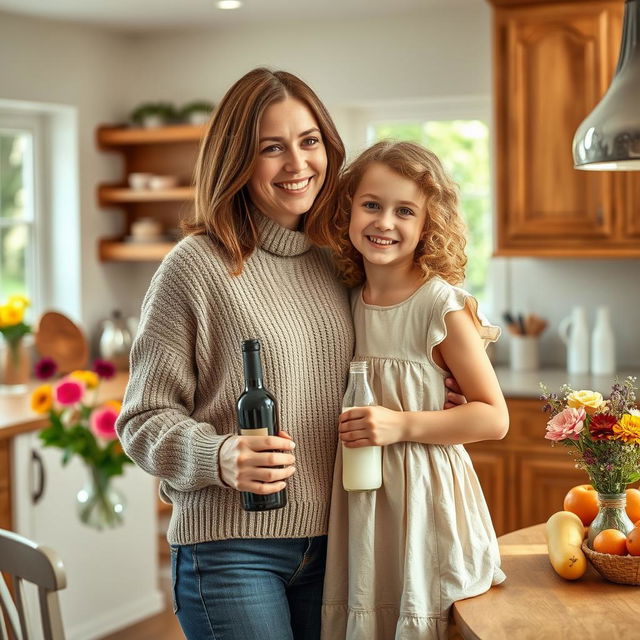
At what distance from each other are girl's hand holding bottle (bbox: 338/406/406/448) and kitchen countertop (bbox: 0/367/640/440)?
2.08 m

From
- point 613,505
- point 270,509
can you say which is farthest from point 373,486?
point 613,505

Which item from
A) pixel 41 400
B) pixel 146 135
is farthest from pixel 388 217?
pixel 146 135

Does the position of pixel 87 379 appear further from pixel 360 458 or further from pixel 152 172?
pixel 360 458

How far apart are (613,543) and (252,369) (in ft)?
2.29

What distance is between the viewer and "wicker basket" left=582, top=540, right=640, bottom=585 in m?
1.71

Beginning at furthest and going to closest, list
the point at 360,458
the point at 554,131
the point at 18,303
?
the point at 18,303 < the point at 554,131 < the point at 360,458

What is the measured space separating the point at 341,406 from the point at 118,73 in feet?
12.0

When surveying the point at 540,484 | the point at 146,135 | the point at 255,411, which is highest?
the point at 146,135

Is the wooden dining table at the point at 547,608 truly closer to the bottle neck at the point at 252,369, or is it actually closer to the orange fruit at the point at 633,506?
the orange fruit at the point at 633,506

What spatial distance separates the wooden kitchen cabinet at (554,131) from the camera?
3934mm

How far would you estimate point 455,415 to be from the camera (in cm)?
171

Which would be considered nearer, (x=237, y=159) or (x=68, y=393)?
(x=237, y=159)

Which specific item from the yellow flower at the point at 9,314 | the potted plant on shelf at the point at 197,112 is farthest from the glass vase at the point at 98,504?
the potted plant on shelf at the point at 197,112

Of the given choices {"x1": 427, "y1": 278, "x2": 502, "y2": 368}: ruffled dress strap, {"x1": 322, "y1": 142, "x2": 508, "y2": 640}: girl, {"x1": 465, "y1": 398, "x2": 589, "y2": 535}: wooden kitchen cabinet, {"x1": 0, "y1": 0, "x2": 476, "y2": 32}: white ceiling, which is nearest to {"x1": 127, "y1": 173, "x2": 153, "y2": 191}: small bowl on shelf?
{"x1": 0, "y1": 0, "x2": 476, "y2": 32}: white ceiling
